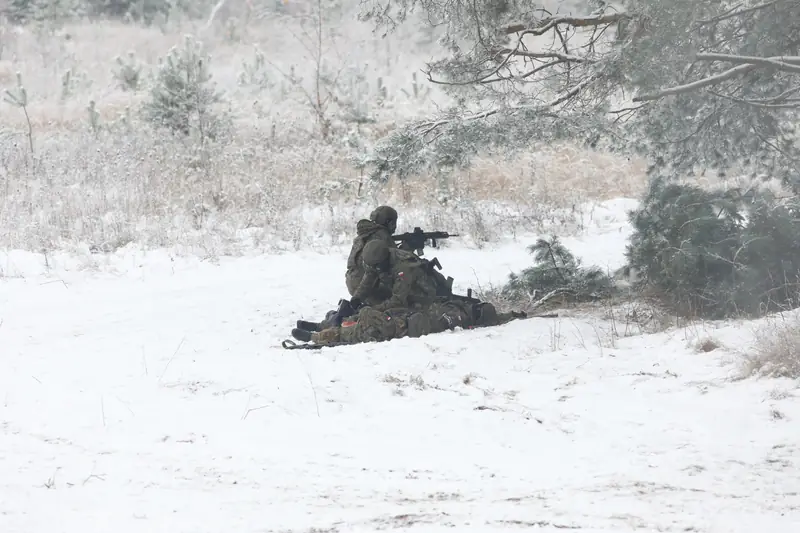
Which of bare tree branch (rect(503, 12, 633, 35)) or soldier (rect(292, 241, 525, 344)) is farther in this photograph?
soldier (rect(292, 241, 525, 344))

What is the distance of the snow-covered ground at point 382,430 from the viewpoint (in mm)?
3105

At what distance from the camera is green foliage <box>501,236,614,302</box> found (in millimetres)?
7707

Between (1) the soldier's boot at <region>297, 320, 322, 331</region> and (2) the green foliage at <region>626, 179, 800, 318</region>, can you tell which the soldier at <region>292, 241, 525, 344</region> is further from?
(2) the green foliage at <region>626, 179, 800, 318</region>

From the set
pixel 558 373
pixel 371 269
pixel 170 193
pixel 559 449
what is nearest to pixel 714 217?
pixel 558 373

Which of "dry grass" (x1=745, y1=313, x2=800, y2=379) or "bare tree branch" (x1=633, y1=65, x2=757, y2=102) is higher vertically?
"bare tree branch" (x1=633, y1=65, x2=757, y2=102)

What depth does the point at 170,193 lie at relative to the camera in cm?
1140

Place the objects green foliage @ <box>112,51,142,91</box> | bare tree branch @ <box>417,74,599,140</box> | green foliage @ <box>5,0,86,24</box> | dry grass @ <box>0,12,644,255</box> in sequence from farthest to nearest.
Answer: green foliage @ <box>5,0,86,24</box>, green foliage @ <box>112,51,142,91</box>, dry grass @ <box>0,12,644,255</box>, bare tree branch @ <box>417,74,599,140</box>

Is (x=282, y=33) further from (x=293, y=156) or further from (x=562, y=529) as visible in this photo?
(x=562, y=529)

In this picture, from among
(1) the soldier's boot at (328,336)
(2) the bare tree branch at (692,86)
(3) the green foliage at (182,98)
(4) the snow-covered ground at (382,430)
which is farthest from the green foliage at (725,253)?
(3) the green foliage at (182,98)

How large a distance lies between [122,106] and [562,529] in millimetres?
17229

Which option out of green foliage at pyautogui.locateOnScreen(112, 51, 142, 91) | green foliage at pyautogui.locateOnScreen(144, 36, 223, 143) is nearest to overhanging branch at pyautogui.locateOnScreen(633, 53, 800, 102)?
green foliage at pyautogui.locateOnScreen(144, 36, 223, 143)

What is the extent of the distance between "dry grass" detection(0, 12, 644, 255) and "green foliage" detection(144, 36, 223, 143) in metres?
0.54

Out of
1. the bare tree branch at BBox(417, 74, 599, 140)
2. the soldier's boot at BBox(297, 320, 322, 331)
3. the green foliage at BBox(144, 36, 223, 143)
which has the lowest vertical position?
the soldier's boot at BBox(297, 320, 322, 331)

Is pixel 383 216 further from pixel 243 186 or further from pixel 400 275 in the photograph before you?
pixel 243 186
